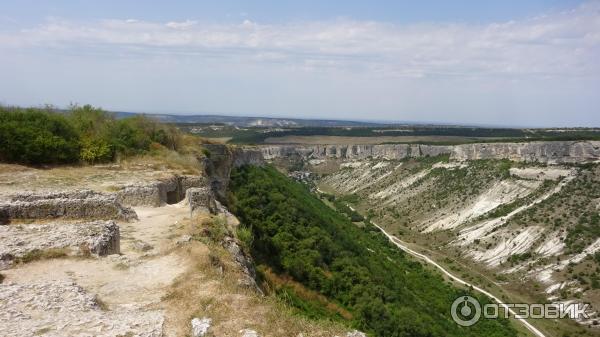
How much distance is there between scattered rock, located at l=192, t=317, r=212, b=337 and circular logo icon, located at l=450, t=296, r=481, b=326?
111 feet

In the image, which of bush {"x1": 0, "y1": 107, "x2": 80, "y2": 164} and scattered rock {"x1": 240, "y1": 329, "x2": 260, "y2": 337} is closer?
scattered rock {"x1": 240, "y1": 329, "x2": 260, "y2": 337}

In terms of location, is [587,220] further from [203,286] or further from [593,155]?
[203,286]

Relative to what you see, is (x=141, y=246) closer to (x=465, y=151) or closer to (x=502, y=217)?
(x=502, y=217)

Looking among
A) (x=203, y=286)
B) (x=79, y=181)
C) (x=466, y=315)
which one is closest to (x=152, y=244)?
(x=203, y=286)

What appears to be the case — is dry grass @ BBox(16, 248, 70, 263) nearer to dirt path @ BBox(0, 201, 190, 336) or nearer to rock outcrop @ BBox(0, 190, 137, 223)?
dirt path @ BBox(0, 201, 190, 336)

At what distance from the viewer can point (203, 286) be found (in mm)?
8938

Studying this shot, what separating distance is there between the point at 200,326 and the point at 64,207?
354 inches

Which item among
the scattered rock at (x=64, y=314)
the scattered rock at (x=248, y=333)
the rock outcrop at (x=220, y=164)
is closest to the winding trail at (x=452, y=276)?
the rock outcrop at (x=220, y=164)

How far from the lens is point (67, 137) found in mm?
23594

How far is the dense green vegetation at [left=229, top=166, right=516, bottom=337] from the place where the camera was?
25125mm

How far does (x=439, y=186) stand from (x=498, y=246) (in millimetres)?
33901

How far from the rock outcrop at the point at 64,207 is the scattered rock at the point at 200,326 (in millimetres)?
8419

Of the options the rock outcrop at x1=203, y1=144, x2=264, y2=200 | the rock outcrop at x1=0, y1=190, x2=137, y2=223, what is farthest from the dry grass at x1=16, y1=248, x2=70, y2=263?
the rock outcrop at x1=203, y1=144, x2=264, y2=200

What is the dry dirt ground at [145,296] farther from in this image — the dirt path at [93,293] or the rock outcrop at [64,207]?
the rock outcrop at [64,207]
